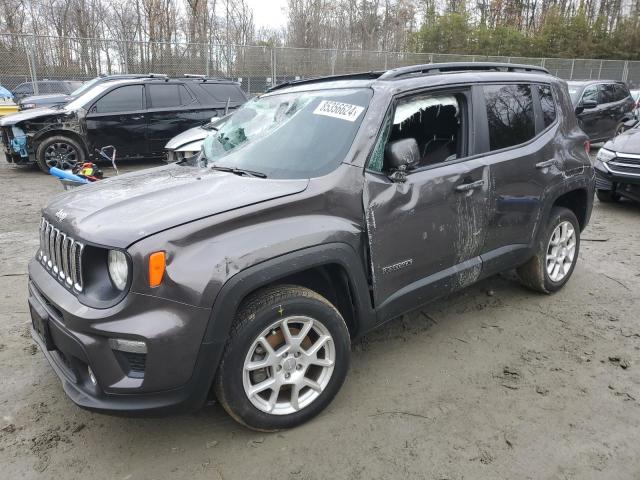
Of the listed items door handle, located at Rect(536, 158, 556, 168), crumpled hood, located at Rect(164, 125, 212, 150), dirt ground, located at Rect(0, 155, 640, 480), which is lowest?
dirt ground, located at Rect(0, 155, 640, 480)

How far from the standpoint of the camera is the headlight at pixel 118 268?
2.23 meters

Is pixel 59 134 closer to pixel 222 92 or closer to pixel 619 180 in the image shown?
pixel 222 92

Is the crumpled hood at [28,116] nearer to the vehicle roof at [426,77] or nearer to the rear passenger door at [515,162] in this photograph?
the vehicle roof at [426,77]

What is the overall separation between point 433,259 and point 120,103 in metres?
8.73

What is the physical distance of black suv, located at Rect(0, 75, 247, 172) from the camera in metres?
9.38

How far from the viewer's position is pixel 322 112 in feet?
10.3

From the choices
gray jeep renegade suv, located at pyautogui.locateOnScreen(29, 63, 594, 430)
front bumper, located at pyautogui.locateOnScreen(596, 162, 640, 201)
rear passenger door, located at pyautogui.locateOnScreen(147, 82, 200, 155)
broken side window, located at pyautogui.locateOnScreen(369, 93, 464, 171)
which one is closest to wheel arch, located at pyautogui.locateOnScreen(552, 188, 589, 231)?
gray jeep renegade suv, located at pyautogui.locateOnScreen(29, 63, 594, 430)

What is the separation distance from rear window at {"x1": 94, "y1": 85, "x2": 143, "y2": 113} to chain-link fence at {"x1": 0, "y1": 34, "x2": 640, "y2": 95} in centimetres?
731

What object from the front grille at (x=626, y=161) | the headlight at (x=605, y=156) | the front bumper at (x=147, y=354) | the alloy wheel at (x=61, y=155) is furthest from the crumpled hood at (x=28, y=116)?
the front grille at (x=626, y=161)

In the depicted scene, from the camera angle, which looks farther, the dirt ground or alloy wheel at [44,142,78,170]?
alloy wheel at [44,142,78,170]

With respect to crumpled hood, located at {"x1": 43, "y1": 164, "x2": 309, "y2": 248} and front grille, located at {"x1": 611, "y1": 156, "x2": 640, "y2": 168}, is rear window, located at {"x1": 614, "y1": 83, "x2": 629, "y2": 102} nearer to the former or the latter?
front grille, located at {"x1": 611, "y1": 156, "x2": 640, "y2": 168}

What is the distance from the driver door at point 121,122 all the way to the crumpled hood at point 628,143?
8.55 metres

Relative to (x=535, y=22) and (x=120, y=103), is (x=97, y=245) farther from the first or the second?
(x=535, y=22)

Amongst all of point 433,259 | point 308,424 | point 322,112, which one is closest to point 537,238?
point 433,259
